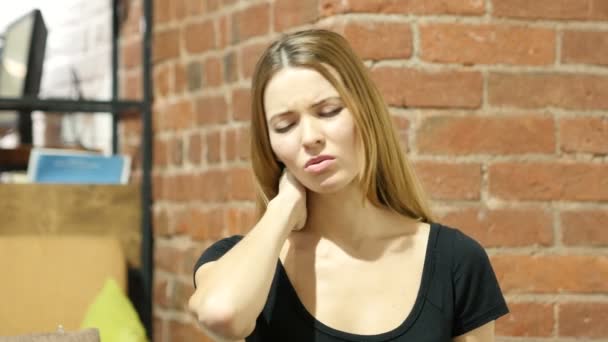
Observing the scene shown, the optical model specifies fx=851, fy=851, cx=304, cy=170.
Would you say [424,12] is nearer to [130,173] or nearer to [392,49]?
[392,49]

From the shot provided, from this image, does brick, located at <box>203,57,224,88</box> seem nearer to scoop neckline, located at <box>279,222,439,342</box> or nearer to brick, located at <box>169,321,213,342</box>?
brick, located at <box>169,321,213,342</box>

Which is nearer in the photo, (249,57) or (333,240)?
(333,240)

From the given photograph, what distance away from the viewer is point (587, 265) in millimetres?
1792

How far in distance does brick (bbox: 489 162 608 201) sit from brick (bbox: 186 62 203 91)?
834mm

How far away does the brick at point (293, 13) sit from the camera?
182 cm

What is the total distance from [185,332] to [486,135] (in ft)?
3.25

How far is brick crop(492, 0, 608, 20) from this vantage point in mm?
1777

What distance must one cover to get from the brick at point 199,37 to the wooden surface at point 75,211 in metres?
0.44

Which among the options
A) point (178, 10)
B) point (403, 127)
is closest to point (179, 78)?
point (178, 10)

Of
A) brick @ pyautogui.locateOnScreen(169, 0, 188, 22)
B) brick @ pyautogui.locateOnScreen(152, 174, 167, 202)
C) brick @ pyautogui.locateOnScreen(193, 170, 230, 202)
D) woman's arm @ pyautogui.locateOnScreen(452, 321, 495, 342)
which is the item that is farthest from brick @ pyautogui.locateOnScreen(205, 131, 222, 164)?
woman's arm @ pyautogui.locateOnScreen(452, 321, 495, 342)

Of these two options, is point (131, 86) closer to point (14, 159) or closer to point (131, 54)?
point (131, 54)

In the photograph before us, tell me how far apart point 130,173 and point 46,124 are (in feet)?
0.89

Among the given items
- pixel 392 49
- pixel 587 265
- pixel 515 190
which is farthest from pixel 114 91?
pixel 587 265

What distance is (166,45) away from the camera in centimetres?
236
